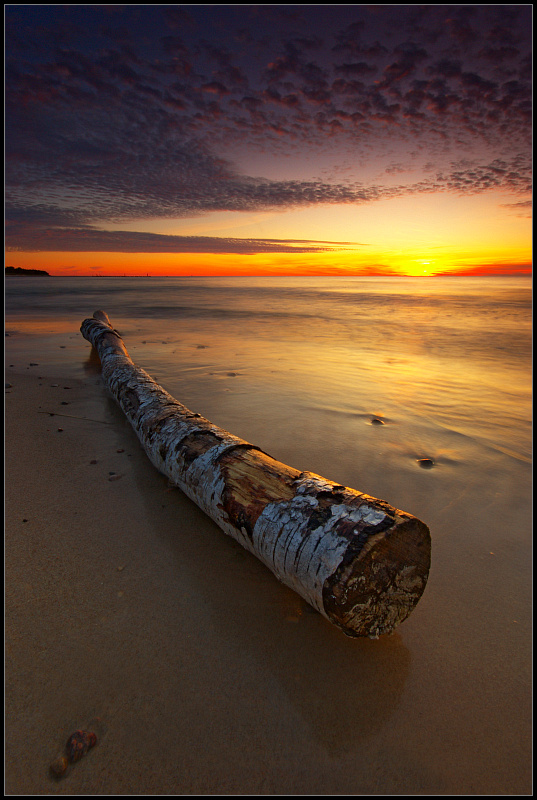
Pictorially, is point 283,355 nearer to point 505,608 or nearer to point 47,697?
point 505,608

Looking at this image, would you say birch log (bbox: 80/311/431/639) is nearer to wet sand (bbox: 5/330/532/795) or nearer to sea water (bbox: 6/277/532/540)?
wet sand (bbox: 5/330/532/795)

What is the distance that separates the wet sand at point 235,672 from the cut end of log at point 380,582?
0.83ft

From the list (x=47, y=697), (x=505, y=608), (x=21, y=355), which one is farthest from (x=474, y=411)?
(x=21, y=355)

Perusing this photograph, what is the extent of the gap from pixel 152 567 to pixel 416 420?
11.4ft

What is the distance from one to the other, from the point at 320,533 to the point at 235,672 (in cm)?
73

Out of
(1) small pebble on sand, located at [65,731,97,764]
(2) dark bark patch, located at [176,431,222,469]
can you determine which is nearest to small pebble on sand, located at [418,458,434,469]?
(2) dark bark patch, located at [176,431,222,469]

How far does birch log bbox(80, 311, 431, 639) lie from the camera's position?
5.35ft

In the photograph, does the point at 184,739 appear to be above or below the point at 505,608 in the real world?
below

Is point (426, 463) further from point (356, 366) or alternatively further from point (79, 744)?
point (356, 366)

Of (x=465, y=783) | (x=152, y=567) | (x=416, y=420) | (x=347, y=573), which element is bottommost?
(x=465, y=783)

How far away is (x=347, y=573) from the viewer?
62.8 inches

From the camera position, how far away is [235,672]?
5.65ft

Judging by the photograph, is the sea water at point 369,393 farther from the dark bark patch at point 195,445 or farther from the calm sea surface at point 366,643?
the dark bark patch at point 195,445

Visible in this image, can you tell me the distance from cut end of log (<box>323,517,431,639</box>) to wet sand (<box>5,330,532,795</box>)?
0.25 m
